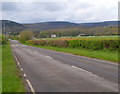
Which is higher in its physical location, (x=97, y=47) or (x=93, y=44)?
(x=93, y=44)

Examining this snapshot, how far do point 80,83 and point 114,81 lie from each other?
1.59 m

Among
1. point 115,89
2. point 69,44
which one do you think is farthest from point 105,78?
point 69,44

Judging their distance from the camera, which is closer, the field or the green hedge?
the field

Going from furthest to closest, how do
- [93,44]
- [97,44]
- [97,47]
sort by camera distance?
[93,44], [97,47], [97,44]

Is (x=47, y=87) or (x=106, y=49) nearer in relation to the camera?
(x=47, y=87)

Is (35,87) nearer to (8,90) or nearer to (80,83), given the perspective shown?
(8,90)

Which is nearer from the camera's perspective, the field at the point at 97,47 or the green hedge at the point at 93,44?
the field at the point at 97,47

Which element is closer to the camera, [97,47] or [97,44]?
[97,44]

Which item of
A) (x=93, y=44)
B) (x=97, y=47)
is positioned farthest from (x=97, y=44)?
(x=93, y=44)

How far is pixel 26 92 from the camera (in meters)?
9.55

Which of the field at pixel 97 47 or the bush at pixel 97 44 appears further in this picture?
the bush at pixel 97 44

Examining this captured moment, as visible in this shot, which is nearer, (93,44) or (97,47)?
(97,47)

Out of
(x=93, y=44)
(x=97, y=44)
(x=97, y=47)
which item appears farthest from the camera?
(x=93, y=44)

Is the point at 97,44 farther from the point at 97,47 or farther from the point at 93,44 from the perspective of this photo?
the point at 93,44
